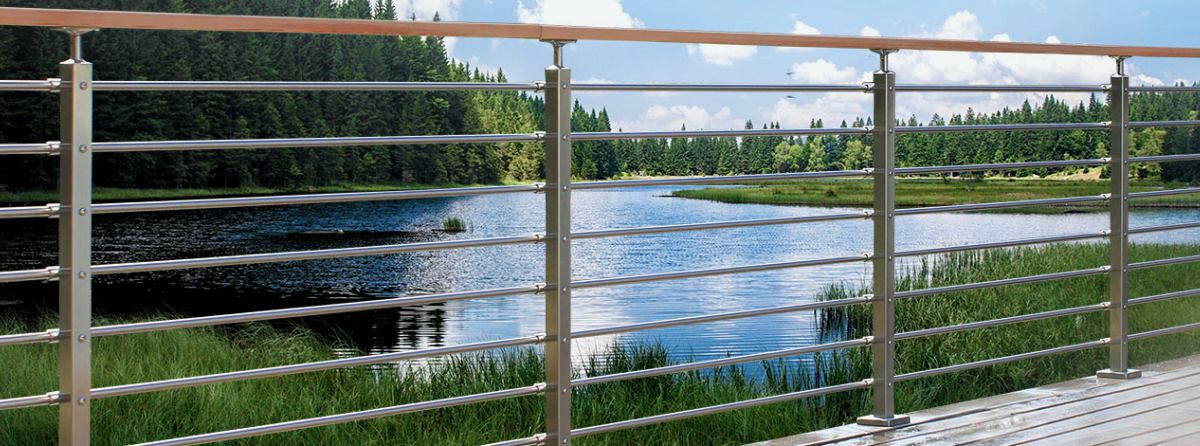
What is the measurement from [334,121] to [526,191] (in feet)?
76.5

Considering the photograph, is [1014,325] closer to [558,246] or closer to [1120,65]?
[1120,65]

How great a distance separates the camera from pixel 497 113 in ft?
80.9

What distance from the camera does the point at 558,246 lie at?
2.68m

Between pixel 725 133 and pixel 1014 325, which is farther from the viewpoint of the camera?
pixel 1014 325

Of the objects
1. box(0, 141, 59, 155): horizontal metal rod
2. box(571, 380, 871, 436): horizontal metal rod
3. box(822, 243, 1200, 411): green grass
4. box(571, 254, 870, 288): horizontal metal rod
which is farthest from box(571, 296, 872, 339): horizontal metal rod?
box(822, 243, 1200, 411): green grass

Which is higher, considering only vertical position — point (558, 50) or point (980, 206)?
point (558, 50)

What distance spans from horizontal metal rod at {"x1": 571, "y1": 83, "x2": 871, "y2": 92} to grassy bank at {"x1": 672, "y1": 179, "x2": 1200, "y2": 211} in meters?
19.0

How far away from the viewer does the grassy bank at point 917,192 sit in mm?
22812

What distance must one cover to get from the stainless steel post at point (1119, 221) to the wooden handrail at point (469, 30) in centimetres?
17

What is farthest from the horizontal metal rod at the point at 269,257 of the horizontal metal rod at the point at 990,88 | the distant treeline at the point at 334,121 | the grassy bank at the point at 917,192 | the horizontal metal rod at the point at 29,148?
the grassy bank at the point at 917,192

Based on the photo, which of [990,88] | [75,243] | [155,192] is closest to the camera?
[75,243]

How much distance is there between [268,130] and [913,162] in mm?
14896

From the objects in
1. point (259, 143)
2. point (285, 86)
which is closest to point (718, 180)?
point (285, 86)

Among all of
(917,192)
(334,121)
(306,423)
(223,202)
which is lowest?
(306,423)
